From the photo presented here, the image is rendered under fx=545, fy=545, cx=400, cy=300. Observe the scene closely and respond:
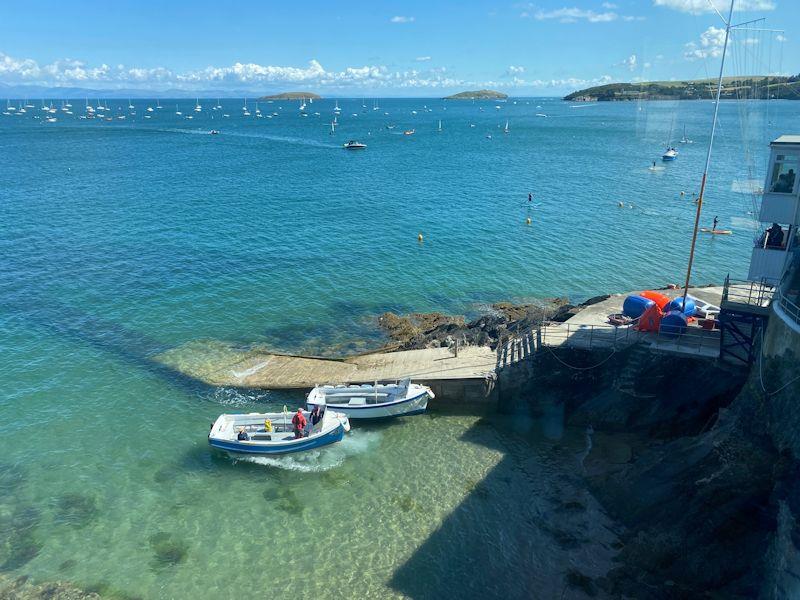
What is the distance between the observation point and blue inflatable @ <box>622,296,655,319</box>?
24.4 meters

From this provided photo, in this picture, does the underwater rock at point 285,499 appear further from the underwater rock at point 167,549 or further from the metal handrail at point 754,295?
the metal handrail at point 754,295

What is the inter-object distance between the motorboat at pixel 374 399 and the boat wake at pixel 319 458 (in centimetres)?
121

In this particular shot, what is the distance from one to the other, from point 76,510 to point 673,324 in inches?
936

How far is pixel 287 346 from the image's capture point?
30312 mm

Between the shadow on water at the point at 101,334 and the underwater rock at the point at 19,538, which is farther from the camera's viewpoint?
the shadow on water at the point at 101,334

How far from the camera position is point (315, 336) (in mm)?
31344

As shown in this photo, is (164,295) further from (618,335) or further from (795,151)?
(795,151)

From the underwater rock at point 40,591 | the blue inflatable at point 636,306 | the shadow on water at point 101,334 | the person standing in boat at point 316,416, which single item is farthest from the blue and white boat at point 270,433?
the blue inflatable at point 636,306

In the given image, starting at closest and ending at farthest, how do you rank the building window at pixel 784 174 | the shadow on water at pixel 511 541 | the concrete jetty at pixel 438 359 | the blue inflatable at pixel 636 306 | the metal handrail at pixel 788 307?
the metal handrail at pixel 788 307 < the shadow on water at pixel 511 541 < the building window at pixel 784 174 < the concrete jetty at pixel 438 359 < the blue inflatable at pixel 636 306

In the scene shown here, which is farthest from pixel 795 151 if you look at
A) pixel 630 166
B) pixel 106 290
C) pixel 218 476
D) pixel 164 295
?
pixel 630 166

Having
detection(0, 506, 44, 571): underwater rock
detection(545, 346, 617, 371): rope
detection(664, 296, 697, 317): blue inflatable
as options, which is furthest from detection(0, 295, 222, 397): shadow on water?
detection(664, 296, 697, 317): blue inflatable

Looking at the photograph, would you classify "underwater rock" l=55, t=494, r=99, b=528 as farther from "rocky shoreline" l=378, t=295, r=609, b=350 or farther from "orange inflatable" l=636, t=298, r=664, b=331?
"orange inflatable" l=636, t=298, r=664, b=331

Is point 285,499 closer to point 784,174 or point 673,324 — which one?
point 673,324

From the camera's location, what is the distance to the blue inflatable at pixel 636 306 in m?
24.4
